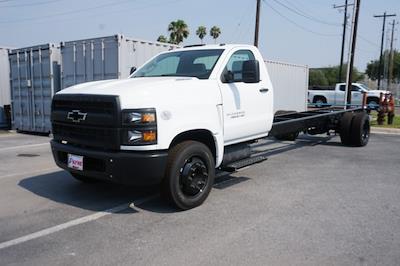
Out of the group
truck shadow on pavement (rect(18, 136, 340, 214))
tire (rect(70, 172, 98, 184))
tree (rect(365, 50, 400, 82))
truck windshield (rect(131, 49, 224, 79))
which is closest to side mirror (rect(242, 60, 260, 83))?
truck windshield (rect(131, 49, 224, 79))

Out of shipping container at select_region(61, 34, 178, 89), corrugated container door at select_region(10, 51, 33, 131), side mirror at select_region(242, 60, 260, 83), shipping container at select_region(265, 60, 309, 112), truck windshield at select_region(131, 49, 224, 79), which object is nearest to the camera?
side mirror at select_region(242, 60, 260, 83)

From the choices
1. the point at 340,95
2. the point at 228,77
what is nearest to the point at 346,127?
the point at 228,77

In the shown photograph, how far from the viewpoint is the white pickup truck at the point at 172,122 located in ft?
14.8

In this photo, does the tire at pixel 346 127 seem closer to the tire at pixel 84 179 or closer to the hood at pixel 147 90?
the hood at pixel 147 90

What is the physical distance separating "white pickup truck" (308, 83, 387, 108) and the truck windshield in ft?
77.1

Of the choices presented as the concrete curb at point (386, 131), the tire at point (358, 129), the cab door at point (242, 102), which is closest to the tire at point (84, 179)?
the cab door at point (242, 102)

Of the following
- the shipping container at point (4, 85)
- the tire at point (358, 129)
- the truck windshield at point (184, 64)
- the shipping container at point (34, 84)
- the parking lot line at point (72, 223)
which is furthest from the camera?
the shipping container at point (4, 85)

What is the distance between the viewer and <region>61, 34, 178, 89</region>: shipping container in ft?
38.4

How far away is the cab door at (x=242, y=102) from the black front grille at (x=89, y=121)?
1633 mm

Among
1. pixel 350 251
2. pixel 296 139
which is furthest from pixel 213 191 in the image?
pixel 296 139

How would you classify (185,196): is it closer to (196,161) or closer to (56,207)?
(196,161)

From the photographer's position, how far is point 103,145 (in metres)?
4.68

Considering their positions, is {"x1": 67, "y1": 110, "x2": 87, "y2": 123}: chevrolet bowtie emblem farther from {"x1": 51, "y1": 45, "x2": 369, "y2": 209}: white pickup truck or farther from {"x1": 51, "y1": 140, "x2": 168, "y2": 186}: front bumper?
{"x1": 51, "y1": 140, "x2": 168, "y2": 186}: front bumper

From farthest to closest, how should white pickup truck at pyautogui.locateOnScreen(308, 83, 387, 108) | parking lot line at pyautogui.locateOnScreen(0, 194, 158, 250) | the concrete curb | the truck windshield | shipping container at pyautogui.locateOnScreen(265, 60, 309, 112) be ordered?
white pickup truck at pyautogui.locateOnScreen(308, 83, 387, 108) < shipping container at pyautogui.locateOnScreen(265, 60, 309, 112) < the concrete curb < the truck windshield < parking lot line at pyautogui.locateOnScreen(0, 194, 158, 250)
